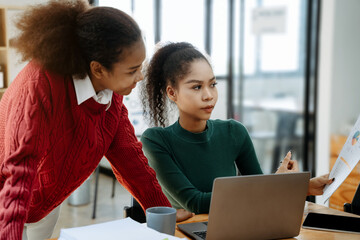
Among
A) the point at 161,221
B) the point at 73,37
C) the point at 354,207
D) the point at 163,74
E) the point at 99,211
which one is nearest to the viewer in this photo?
the point at 161,221

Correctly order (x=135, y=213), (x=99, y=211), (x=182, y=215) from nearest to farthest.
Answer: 1. (x=182, y=215)
2. (x=135, y=213)
3. (x=99, y=211)

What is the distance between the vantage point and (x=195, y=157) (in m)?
1.57

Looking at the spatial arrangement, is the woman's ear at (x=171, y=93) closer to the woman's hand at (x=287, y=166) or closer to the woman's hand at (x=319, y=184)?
the woman's hand at (x=287, y=166)

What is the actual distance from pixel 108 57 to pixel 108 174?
4.12 metres

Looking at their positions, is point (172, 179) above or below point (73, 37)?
below

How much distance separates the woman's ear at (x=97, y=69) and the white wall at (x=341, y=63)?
10.1 feet

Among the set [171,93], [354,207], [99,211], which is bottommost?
[99,211]

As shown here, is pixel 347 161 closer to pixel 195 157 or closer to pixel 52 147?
pixel 195 157

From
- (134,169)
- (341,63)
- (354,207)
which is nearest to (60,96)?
(134,169)

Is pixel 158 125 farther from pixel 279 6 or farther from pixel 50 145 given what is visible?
pixel 279 6

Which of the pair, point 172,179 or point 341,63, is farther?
point 341,63

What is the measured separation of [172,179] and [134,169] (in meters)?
0.19

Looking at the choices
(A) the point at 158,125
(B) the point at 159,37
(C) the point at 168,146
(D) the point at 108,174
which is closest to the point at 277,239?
(C) the point at 168,146

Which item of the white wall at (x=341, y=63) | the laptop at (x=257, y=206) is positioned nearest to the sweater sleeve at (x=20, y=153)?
the laptop at (x=257, y=206)
